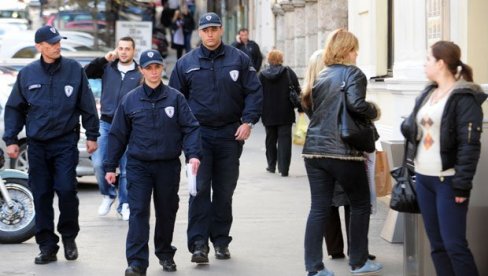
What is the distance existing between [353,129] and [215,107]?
4.98ft

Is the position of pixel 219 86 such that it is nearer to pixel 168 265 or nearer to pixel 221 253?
pixel 221 253

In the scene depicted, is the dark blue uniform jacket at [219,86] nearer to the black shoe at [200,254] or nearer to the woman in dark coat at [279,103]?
the black shoe at [200,254]

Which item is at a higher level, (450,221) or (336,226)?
(450,221)

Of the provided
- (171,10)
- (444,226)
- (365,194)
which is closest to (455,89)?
(444,226)

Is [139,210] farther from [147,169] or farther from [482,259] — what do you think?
[482,259]

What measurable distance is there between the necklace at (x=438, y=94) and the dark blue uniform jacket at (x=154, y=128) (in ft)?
7.56

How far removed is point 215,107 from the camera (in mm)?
10078

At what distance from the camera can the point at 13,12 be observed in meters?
47.8

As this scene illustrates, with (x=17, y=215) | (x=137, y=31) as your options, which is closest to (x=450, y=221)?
(x=17, y=215)

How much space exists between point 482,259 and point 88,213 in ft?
20.0

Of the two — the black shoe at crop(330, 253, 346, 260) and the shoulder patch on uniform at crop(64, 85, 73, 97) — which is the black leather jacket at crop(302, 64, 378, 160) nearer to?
the black shoe at crop(330, 253, 346, 260)

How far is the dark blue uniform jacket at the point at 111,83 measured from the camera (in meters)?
12.4

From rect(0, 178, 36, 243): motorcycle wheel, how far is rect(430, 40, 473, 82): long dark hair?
192 inches

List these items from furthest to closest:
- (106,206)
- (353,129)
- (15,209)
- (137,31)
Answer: (137,31), (106,206), (15,209), (353,129)
